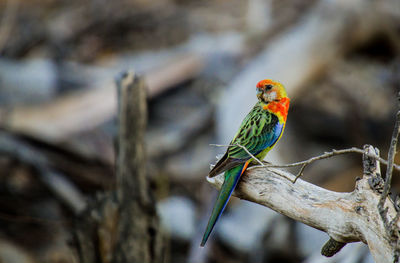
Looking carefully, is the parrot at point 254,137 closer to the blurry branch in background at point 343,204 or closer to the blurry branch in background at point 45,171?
the blurry branch in background at point 343,204

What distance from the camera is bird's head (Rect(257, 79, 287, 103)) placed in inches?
77.0

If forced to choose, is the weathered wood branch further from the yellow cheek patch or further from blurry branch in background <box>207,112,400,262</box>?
the yellow cheek patch

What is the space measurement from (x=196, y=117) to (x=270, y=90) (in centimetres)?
625

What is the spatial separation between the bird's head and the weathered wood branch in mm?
386

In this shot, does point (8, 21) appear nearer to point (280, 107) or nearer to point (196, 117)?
point (196, 117)

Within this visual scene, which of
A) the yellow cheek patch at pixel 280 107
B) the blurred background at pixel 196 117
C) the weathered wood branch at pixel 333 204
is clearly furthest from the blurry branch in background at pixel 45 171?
the yellow cheek patch at pixel 280 107

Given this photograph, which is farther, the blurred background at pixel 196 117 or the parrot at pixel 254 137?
the blurred background at pixel 196 117

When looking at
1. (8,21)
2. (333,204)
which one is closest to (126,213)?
(333,204)

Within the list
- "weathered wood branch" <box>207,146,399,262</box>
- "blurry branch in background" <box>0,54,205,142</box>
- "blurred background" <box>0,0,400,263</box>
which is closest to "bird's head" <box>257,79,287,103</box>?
"weathered wood branch" <box>207,146,399,262</box>

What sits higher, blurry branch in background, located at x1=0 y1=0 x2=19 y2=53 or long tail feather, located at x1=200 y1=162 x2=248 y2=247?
blurry branch in background, located at x1=0 y1=0 x2=19 y2=53

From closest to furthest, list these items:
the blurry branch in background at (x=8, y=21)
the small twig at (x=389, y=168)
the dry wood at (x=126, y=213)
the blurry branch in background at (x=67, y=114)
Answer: the small twig at (x=389, y=168) < the dry wood at (x=126, y=213) < the blurry branch in background at (x=67, y=114) < the blurry branch in background at (x=8, y=21)

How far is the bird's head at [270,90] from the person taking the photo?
1.96 metres

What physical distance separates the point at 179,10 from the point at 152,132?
4.02 metres

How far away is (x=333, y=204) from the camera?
2068 mm
